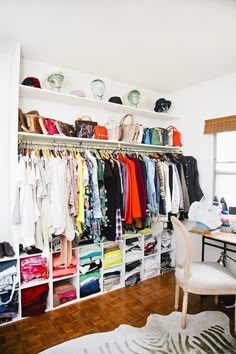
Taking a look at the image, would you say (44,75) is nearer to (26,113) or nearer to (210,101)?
(26,113)

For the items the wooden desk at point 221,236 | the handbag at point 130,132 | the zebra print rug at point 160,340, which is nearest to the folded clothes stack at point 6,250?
the zebra print rug at point 160,340

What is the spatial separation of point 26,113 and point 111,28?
1149mm

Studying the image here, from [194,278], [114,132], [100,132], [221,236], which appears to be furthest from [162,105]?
[194,278]

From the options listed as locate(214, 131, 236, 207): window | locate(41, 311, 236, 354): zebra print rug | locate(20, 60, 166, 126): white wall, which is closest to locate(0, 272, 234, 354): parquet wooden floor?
locate(41, 311, 236, 354): zebra print rug

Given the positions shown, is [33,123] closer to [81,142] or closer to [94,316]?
[81,142]

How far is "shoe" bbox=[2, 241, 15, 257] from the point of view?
217 cm

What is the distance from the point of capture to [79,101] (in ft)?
8.77

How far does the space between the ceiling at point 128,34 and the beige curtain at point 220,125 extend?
0.54 meters

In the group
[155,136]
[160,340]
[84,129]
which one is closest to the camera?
[160,340]

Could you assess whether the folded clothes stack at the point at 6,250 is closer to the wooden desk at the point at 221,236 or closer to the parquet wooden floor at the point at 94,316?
the parquet wooden floor at the point at 94,316

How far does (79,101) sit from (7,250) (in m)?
1.70

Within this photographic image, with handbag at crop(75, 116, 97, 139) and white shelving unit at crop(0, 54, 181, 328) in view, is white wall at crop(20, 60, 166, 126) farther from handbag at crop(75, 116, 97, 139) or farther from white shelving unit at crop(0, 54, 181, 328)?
handbag at crop(75, 116, 97, 139)

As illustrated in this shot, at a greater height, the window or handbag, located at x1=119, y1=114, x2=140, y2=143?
handbag, located at x1=119, y1=114, x2=140, y2=143

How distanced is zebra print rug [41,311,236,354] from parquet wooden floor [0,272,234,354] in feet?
0.30
